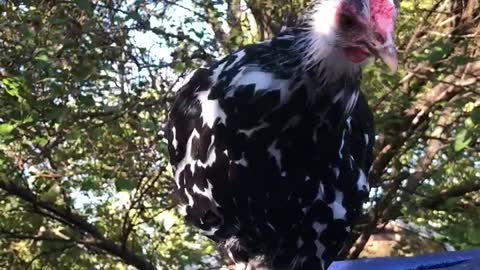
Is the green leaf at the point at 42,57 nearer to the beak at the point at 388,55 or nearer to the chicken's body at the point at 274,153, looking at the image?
→ the chicken's body at the point at 274,153

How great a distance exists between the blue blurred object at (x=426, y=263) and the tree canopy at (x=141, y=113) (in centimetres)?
41

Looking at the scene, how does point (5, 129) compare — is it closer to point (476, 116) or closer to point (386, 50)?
point (476, 116)

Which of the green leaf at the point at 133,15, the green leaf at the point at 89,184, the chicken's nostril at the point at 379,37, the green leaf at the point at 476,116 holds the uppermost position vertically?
the chicken's nostril at the point at 379,37

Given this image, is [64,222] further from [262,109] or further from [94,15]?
[262,109]

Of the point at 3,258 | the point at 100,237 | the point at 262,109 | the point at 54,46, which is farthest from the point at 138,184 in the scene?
the point at 262,109

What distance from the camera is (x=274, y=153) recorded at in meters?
1.43

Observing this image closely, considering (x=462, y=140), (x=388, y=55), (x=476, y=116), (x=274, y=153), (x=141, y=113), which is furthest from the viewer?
(x=141, y=113)

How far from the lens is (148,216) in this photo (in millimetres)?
3463

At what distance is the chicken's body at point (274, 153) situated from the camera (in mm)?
1366

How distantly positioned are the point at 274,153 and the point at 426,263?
0.83 meters

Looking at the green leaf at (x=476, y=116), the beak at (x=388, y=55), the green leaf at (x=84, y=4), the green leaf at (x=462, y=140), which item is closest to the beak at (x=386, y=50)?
the beak at (x=388, y=55)

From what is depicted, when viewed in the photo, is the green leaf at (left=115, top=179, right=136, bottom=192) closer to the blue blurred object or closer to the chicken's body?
the blue blurred object

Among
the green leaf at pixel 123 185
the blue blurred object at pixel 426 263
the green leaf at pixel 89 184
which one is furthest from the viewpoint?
the green leaf at pixel 89 184

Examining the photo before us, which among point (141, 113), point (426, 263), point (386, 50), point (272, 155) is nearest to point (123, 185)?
point (141, 113)
